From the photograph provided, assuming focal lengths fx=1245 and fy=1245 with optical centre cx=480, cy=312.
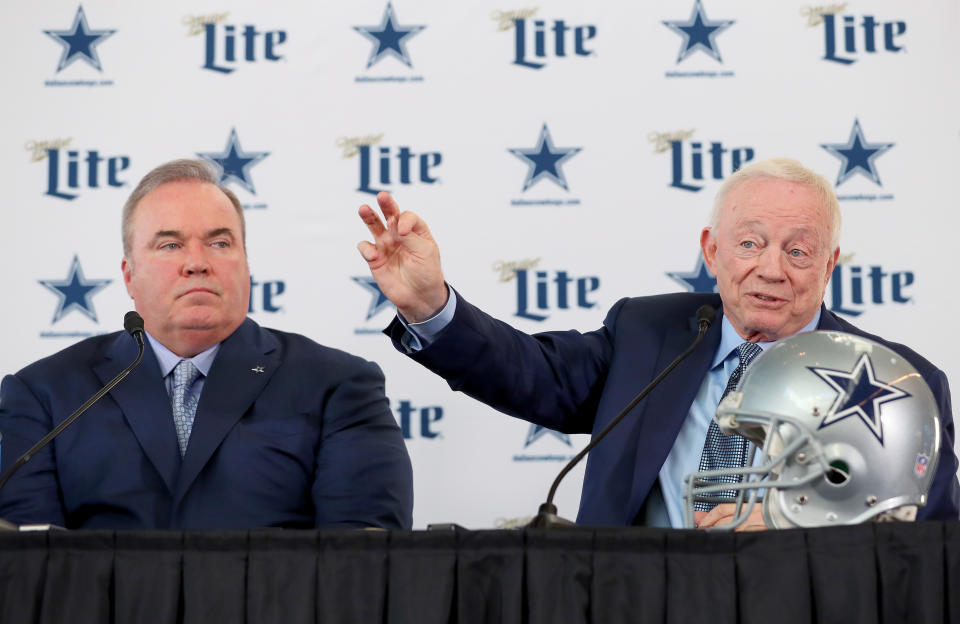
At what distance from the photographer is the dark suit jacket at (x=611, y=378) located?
245cm

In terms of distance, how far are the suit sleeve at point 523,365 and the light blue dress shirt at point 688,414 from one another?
0.02m

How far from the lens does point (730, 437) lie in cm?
251

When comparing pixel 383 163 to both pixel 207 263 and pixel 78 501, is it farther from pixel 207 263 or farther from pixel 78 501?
pixel 78 501

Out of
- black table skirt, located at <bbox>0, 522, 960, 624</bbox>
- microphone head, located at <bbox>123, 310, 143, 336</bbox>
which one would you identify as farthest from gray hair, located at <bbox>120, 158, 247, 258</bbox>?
black table skirt, located at <bbox>0, 522, 960, 624</bbox>

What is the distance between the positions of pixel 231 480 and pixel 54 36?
169 cm

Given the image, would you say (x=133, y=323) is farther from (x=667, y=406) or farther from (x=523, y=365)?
(x=667, y=406)

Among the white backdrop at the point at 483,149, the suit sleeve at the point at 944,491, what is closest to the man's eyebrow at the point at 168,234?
the white backdrop at the point at 483,149

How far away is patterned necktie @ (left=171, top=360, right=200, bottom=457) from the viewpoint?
2693 millimetres

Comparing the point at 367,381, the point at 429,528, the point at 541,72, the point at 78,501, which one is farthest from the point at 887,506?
the point at 541,72

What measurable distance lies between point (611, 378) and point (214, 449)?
863mm

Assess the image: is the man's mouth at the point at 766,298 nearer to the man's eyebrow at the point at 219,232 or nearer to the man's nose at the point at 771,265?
the man's nose at the point at 771,265

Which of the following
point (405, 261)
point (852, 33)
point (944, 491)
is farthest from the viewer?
point (852, 33)

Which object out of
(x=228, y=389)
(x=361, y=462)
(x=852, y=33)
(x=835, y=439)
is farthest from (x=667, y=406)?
(x=852, y=33)

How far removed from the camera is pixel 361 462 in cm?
267
